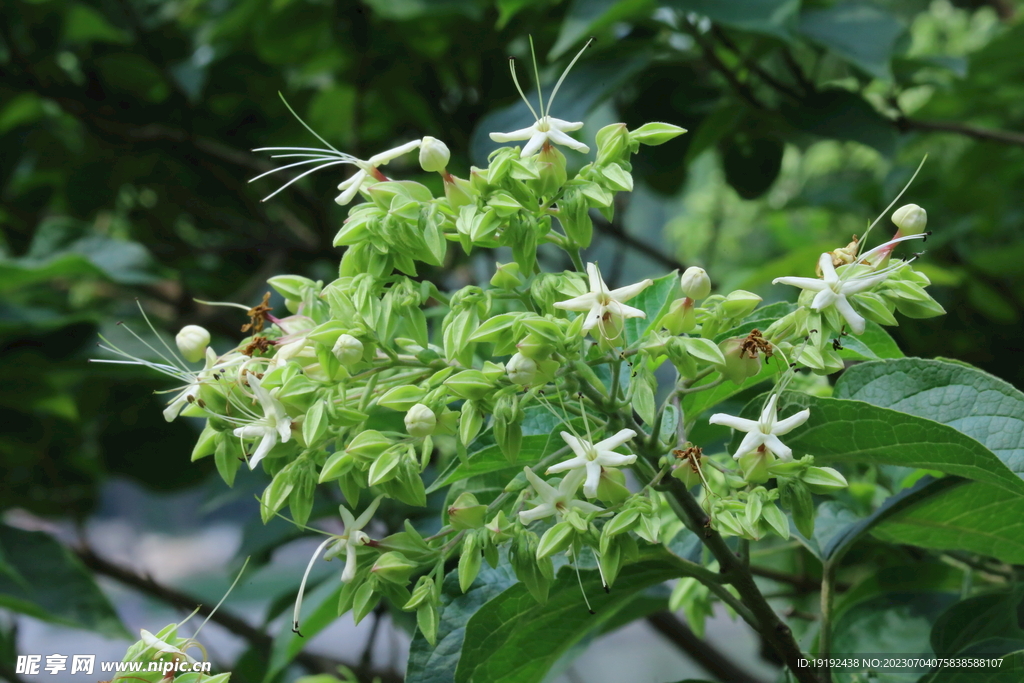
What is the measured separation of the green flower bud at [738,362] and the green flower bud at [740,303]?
2cm

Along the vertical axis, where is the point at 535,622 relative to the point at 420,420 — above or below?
below

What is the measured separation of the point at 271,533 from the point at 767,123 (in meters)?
0.81

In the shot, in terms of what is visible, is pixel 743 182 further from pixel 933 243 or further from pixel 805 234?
pixel 805 234

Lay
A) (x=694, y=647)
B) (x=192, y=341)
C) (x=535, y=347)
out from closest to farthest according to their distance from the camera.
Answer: (x=535, y=347), (x=192, y=341), (x=694, y=647)

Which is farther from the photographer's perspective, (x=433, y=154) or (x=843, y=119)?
(x=843, y=119)

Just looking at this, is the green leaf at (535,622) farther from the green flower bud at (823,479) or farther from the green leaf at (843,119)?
the green leaf at (843,119)

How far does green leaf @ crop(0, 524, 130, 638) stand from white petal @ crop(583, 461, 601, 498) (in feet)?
2.50

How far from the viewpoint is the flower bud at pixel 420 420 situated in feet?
1.34

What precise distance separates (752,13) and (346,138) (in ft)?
2.78

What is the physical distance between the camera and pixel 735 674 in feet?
3.67

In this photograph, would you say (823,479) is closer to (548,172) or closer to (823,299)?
(823,299)

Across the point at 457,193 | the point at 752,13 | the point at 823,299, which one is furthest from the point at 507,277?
the point at 752,13

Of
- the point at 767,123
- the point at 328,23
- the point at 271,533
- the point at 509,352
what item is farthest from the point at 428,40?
the point at 509,352

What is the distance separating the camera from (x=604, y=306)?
40 cm
